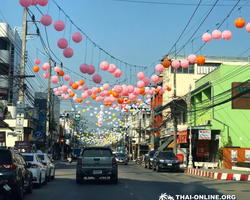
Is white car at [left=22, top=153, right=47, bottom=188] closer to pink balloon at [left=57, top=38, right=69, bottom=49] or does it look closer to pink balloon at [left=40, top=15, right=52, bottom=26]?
pink balloon at [left=57, top=38, right=69, bottom=49]

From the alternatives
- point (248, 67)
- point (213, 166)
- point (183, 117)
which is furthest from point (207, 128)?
point (183, 117)

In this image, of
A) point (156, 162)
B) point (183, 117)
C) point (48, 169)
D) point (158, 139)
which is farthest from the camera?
point (158, 139)

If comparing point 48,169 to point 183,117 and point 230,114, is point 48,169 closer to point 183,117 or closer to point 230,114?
point 230,114

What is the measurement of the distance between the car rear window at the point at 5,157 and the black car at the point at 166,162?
22551 mm

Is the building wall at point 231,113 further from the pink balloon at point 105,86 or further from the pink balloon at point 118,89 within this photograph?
the pink balloon at point 118,89

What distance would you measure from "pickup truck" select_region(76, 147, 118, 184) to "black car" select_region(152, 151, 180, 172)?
47.0 feet

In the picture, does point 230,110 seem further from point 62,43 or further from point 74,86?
point 62,43

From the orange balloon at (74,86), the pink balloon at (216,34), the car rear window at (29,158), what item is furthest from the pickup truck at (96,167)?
the pink balloon at (216,34)

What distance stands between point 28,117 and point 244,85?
28.5 metres

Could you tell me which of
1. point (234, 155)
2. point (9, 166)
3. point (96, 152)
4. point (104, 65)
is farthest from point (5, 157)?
point (234, 155)

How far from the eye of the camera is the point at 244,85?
38.1 metres

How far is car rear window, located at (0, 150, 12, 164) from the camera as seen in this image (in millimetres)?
12229

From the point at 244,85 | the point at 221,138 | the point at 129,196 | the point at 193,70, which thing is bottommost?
the point at 129,196

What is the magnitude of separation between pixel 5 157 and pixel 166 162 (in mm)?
22764
